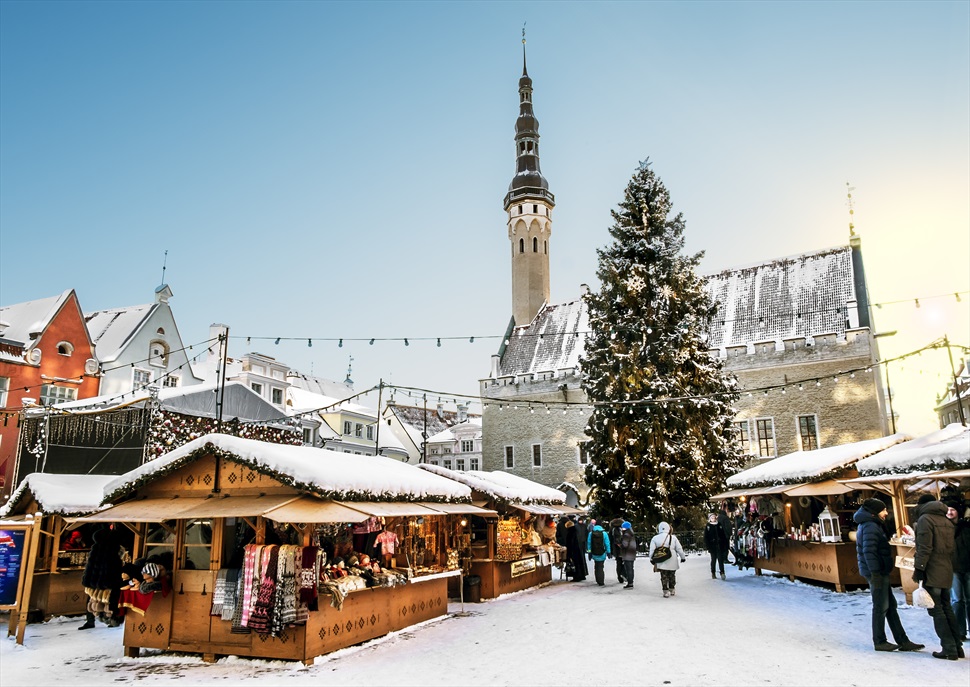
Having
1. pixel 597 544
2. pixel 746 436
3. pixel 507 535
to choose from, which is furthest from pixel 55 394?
pixel 746 436

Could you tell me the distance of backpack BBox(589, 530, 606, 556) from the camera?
16.3 meters

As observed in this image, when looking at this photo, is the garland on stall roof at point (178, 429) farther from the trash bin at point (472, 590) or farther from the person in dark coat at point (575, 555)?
the person in dark coat at point (575, 555)

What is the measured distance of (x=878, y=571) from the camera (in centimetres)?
789

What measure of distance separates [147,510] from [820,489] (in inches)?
491

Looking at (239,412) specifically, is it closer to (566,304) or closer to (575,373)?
(575,373)

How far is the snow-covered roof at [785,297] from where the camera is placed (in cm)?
3269

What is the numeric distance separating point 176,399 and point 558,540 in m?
11.9

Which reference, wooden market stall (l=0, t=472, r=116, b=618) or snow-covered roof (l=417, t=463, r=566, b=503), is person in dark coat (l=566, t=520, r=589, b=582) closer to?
snow-covered roof (l=417, t=463, r=566, b=503)

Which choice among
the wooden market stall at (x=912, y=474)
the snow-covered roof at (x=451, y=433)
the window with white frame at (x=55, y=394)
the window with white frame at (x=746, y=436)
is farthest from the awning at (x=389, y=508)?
the snow-covered roof at (x=451, y=433)

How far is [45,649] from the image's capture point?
9508 mm

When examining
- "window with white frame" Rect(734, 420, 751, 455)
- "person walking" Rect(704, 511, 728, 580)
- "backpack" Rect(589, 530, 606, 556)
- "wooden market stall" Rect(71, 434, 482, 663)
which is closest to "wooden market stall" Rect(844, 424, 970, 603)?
"person walking" Rect(704, 511, 728, 580)

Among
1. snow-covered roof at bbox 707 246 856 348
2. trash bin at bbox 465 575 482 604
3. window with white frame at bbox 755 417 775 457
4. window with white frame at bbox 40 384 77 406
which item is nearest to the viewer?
trash bin at bbox 465 575 482 604

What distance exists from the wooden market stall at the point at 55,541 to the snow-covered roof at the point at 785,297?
1101 inches

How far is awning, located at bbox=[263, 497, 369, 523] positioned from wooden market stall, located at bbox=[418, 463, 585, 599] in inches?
184
